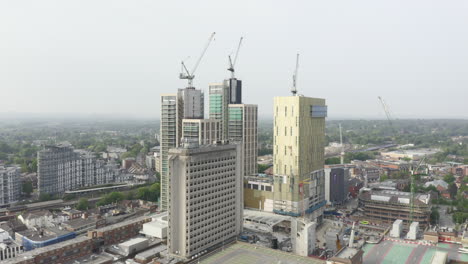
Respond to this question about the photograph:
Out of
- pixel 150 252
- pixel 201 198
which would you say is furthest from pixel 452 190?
pixel 150 252

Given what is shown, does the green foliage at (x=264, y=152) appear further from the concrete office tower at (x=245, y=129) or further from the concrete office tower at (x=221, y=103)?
the concrete office tower at (x=221, y=103)

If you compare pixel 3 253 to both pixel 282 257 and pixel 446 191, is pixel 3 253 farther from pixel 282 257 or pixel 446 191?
pixel 446 191

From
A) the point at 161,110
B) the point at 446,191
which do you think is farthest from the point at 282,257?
the point at 446,191

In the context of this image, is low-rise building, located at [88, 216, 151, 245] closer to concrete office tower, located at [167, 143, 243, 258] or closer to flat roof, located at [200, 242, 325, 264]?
concrete office tower, located at [167, 143, 243, 258]

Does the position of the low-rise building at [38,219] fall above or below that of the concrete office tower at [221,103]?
below

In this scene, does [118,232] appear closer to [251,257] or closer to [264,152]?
[251,257]

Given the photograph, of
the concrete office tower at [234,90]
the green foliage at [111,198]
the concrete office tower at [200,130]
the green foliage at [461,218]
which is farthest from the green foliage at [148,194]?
the green foliage at [461,218]

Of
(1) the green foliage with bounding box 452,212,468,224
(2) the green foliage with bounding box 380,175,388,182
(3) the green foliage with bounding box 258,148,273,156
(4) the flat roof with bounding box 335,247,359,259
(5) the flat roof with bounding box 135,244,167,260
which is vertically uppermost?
(3) the green foliage with bounding box 258,148,273,156

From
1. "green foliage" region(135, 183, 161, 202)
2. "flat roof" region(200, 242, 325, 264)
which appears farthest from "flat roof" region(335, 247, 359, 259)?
"green foliage" region(135, 183, 161, 202)
